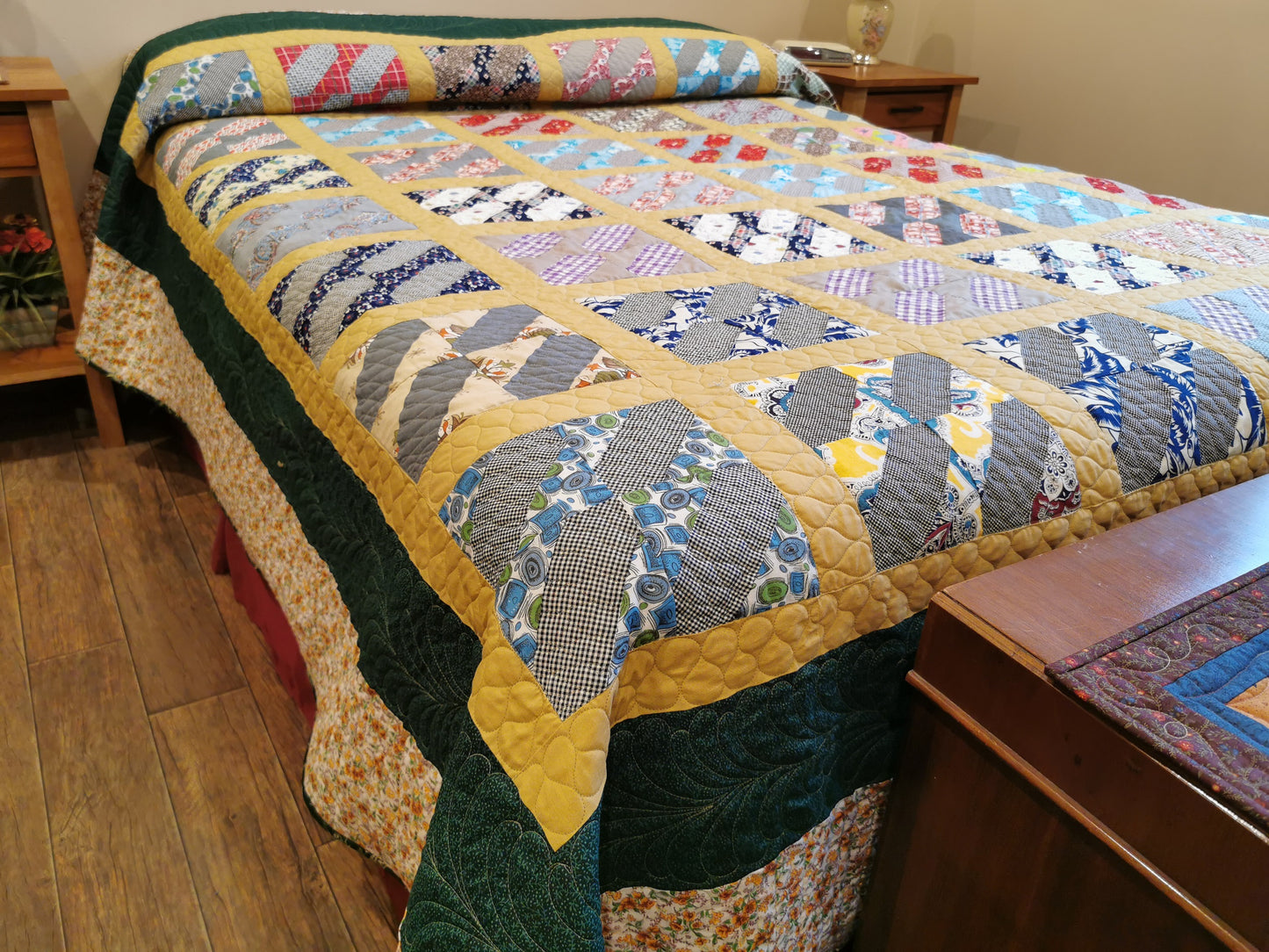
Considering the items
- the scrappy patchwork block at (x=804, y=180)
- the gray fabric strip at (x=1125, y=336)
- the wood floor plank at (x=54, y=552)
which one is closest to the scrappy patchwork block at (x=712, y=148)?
the scrappy patchwork block at (x=804, y=180)

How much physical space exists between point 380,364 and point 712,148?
119cm

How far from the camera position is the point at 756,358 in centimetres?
105

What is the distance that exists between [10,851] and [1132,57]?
3.23 m

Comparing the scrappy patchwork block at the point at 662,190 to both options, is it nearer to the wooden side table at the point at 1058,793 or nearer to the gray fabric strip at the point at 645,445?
the gray fabric strip at the point at 645,445

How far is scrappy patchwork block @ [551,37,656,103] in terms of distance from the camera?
220 cm

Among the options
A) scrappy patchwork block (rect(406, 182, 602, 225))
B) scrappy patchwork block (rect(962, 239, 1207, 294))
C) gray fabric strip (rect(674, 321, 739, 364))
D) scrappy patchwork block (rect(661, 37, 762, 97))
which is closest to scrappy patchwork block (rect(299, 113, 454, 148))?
scrappy patchwork block (rect(406, 182, 602, 225))

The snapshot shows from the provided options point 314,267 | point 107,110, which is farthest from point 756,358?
point 107,110

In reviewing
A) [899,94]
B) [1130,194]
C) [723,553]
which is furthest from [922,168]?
[723,553]

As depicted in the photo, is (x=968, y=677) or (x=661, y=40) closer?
A: (x=968, y=677)

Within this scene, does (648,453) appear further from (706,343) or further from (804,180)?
(804,180)

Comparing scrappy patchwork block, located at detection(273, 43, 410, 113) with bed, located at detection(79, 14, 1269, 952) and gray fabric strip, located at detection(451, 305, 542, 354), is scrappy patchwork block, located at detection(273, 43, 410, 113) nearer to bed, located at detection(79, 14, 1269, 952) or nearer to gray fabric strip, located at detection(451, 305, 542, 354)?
bed, located at detection(79, 14, 1269, 952)

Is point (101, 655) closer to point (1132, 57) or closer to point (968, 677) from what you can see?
point (968, 677)

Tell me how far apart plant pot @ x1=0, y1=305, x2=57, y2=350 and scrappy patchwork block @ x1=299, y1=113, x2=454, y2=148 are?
741 millimetres

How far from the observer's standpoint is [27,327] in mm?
2074
